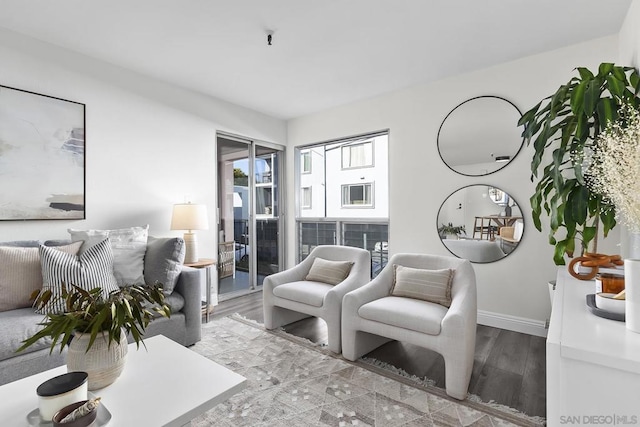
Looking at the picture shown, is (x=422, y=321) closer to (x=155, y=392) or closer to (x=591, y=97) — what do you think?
(x=155, y=392)

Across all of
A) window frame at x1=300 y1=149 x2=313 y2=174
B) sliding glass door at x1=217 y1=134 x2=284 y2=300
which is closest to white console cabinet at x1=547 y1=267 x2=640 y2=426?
sliding glass door at x1=217 y1=134 x2=284 y2=300

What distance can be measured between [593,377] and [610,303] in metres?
0.41

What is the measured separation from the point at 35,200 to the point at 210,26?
6.57ft

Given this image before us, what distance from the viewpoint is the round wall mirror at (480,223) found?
2963 millimetres

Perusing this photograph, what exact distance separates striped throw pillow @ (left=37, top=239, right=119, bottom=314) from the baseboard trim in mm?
3325

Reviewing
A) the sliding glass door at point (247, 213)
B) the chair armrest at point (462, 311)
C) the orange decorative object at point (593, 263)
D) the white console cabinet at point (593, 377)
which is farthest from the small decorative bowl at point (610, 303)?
the sliding glass door at point (247, 213)

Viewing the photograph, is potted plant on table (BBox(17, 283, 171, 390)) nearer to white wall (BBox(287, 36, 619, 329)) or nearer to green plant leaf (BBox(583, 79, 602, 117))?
green plant leaf (BBox(583, 79, 602, 117))

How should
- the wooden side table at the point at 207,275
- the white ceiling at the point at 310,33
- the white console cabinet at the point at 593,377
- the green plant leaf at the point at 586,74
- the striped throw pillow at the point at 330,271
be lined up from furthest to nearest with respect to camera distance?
the wooden side table at the point at 207,275 < the striped throw pillow at the point at 330,271 < the white ceiling at the point at 310,33 < the green plant leaf at the point at 586,74 < the white console cabinet at the point at 593,377

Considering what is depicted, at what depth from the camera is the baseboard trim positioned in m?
2.81

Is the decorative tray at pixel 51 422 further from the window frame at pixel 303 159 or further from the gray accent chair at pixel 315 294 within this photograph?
the window frame at pixel 303 159

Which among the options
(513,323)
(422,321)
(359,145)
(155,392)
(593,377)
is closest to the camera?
(593,377)

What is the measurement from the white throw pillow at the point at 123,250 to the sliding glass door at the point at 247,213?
1.42 metres

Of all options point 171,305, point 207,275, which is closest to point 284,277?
point 207,275

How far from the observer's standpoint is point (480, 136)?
3.11 meters
